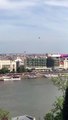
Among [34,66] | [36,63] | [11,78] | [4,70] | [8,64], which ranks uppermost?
[36,63]

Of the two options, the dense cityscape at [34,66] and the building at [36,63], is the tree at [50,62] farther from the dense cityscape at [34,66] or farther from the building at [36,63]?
the building at [36,63]

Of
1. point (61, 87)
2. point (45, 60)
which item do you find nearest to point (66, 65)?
point (45, 60)

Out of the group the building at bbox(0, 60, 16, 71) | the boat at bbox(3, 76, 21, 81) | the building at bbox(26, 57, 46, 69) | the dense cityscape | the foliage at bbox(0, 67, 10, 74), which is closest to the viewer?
the boat at bbox(3, 76, 21, 81)

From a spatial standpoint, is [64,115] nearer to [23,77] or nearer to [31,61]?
[23,77]

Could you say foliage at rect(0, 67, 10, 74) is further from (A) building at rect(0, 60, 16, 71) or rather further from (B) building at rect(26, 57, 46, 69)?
(B) building at rect(26, 57, 46, 69)

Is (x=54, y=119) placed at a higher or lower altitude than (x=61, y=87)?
lower

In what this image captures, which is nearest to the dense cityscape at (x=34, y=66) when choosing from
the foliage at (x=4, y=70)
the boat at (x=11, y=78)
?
the foliage at (x=4, y=70)

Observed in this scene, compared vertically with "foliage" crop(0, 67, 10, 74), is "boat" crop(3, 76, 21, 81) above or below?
below

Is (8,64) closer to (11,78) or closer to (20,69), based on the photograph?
(20,69)

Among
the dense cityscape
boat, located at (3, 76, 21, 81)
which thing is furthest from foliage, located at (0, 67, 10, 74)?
boat, located at (3, 76, 21, 81)

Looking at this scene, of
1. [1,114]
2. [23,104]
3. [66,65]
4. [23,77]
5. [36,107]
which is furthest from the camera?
[66,65]

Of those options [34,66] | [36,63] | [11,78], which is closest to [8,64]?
[34,66]
